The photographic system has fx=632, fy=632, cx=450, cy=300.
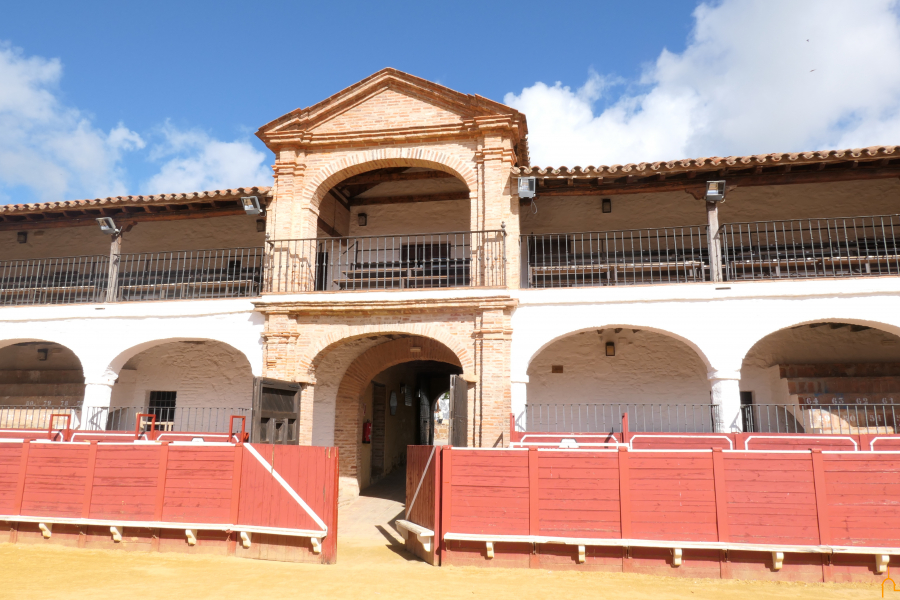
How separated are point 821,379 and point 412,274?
7.87 m

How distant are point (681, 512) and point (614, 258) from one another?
6.07 m

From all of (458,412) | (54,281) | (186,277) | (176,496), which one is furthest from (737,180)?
(54,281)

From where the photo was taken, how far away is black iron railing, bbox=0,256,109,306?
13.6 m

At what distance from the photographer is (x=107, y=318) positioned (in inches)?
476

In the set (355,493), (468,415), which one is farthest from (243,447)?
(355,493)

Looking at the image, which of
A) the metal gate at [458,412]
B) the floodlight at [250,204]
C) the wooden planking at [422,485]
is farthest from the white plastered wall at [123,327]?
the wooden planking at [422,485]

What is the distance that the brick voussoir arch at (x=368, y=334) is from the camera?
35.2 ft

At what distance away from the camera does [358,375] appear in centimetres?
1282

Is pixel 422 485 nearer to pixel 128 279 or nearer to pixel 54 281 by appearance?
pixel 128 279

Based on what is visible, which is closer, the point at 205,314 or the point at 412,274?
the point at 205,314

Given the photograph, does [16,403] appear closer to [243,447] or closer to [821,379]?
[243,447]

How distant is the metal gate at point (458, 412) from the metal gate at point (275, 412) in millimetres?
2610

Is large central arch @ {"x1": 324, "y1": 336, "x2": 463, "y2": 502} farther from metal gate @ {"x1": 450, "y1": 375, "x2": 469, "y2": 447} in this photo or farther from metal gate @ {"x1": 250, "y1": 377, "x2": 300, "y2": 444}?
metal gate @ {"x1": 450, "y1": 375, "x2": 469, "y2": 447}

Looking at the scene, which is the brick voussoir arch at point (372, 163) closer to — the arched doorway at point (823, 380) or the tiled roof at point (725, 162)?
the tiled roof at point (725, 162)
